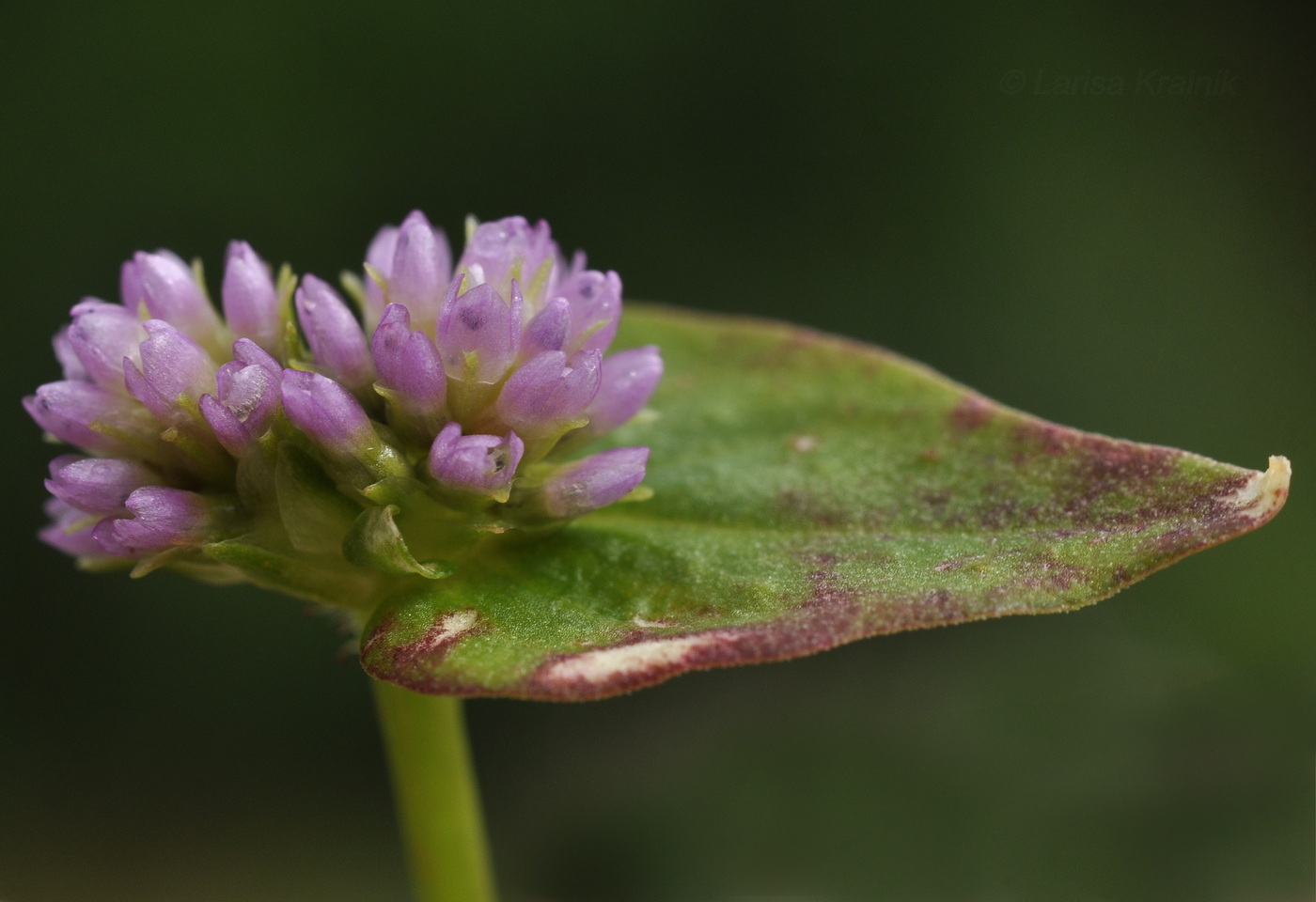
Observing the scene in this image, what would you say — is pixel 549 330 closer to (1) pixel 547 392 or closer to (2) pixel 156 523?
(1) pixel 547 392

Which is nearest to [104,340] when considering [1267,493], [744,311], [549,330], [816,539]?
[549,330]

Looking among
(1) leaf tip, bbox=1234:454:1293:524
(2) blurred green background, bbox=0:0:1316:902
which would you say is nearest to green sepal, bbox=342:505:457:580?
(1) leaf tip, bbox=1234:454:1293:524

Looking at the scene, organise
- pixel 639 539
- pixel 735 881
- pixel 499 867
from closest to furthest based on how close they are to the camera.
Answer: pixel 639 539, pixel 735 881, pixel 499 867

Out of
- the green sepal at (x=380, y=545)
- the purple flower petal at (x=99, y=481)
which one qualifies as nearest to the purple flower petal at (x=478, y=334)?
the green sepal at (x=380, y=545)

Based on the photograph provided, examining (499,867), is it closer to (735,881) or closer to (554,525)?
(735,881)

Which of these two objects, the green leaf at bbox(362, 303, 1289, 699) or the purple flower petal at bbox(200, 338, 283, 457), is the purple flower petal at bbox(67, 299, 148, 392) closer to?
the purple flower petal at bbox(200, 338, 283, 457)

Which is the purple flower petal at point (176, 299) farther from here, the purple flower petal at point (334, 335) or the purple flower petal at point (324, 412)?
the purple flower petal at point (324, 412)

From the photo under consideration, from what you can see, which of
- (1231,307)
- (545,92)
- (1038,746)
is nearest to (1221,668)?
(1038,746)
